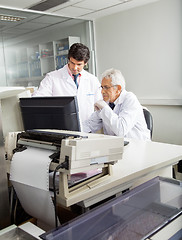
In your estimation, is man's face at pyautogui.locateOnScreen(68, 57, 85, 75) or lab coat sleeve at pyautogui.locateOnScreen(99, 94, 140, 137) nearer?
lab coat sleeve at pyautogui.locateOnScreen(99, 94, 140, 137)

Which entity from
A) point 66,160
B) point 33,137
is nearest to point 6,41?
point 33,137

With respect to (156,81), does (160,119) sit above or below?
below

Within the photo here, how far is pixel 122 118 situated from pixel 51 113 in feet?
1.98

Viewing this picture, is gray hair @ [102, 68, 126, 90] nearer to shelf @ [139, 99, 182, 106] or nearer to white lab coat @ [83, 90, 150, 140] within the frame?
white lab coat @ [83, 90, 150, 140]

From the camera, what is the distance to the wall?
3691mm

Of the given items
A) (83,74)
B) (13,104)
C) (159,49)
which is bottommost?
(13,104)

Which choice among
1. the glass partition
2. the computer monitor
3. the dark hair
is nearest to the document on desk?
the computer monitor

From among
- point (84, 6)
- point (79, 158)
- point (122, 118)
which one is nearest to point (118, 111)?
point (122, 118)

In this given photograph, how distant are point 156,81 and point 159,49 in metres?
0.46

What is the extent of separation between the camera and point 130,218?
1.08m

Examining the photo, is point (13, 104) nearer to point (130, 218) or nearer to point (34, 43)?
point (130, 218)

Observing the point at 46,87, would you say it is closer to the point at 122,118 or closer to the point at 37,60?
the point at 122,118

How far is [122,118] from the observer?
184cm

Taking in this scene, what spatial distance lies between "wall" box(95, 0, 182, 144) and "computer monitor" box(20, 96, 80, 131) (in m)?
2.67
